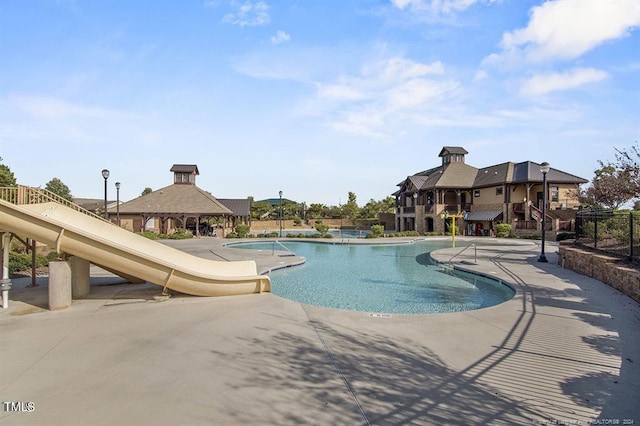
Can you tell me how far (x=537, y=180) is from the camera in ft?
103

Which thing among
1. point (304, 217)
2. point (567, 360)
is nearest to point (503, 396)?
point (567, 360)

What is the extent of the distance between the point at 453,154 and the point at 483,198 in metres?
7.23

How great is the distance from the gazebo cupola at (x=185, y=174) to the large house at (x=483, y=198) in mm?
24971

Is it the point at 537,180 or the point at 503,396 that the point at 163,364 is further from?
the point at 537,180

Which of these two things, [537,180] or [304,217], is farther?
[304,217]

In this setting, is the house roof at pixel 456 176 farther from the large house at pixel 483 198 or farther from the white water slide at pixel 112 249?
the white water slide at pixel 112 249

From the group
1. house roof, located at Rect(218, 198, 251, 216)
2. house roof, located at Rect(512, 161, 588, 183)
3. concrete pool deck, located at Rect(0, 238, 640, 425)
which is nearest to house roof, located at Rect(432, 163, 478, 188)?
house roof, located at Rect(512, 161, 588, 183)

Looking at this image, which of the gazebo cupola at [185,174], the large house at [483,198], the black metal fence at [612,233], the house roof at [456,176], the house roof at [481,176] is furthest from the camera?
the house roof at [456,176]

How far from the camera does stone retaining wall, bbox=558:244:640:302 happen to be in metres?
8.87

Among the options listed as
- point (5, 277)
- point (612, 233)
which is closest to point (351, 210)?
point (612, 233)

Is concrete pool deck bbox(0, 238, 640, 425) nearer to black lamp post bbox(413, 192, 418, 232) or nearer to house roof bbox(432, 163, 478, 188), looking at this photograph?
house roof bbox(432, 163, 478, 188)

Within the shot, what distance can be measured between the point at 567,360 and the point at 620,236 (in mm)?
10490

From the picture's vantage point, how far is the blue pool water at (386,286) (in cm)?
1005

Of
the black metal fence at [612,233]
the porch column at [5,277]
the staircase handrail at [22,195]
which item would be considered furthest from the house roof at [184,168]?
the black metal fence at [612,233]
